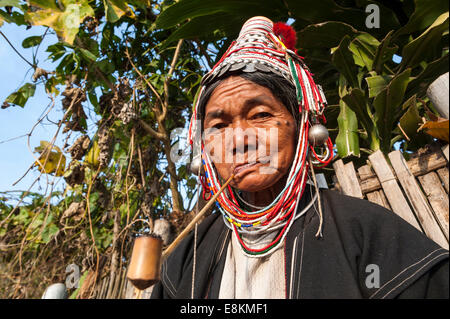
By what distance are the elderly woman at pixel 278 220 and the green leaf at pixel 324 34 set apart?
0.49 m

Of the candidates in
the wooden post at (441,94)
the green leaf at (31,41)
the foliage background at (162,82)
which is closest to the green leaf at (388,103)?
the foliage background at (162,82)

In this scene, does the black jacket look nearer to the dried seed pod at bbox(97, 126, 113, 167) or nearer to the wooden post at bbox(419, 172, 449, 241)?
the wooden post at bbox(419, 172, 449, 241)

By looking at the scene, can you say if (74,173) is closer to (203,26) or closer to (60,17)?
(60,17)

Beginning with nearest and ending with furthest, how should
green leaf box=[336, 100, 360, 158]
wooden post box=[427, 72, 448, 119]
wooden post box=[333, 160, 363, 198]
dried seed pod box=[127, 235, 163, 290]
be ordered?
dried seed pod box=[127, 235, 163, 290] < wooden post box=[427, 72, 448, 119] < wooden post box=[333, 160, 363, 198] < green leaf box=[336, 100, 360, 158]

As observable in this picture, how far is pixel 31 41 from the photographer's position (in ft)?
5.81

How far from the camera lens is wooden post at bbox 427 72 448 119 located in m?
0.83

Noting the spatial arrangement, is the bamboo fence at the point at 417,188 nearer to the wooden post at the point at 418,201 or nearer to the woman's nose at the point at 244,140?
the wooden post at the point at 418,201

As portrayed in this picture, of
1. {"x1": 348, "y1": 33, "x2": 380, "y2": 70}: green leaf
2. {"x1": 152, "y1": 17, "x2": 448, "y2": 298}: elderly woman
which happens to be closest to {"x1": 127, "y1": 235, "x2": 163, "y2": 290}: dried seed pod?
{"x1": 152, "y1": 17, "x2": 448, "y2": 298}: elderly woman

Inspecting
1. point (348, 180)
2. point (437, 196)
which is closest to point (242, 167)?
point (348, 180)

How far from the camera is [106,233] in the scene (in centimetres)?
268

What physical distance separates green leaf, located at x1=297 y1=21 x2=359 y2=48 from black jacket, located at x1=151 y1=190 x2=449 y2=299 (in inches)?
39.0

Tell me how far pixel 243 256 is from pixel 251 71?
2.22 feet

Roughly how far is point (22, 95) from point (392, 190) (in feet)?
7.30

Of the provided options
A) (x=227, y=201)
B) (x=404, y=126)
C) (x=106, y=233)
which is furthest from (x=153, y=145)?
(x=404, y=126)
